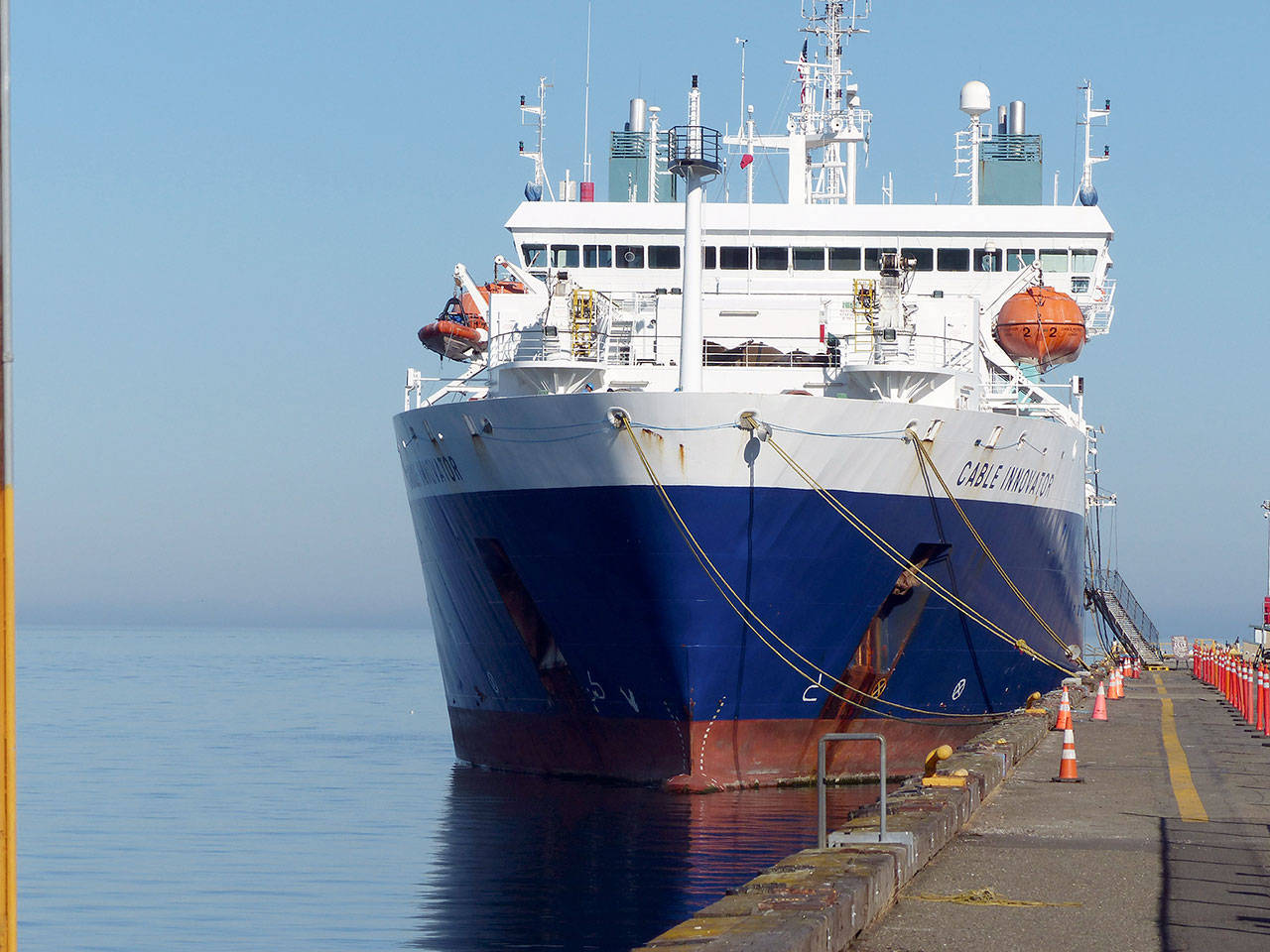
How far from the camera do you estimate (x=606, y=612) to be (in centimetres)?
1831

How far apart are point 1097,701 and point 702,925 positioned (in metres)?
15.6

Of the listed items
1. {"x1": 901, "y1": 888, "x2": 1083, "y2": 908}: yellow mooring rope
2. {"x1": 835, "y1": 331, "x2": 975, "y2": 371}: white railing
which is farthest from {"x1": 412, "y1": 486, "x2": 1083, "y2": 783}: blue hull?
{"x1": 901, "y1": 888, "x2": 1083, "y2": 908}: yellow mooring rope

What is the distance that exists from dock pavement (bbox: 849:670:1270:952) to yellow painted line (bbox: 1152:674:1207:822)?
19 mm

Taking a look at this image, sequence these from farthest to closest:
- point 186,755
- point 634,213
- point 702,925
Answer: point 186,755
point 634,213
point 702,925

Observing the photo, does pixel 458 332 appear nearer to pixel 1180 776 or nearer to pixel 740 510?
pixel 740 510

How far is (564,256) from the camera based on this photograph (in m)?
26.9

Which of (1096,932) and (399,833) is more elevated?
(1096,932)

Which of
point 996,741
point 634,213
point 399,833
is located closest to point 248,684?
point 634,213

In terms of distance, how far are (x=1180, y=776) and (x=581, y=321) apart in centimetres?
967

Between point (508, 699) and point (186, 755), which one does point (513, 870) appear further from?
point (186, 755)

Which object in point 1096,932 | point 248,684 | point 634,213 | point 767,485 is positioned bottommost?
point 248,684

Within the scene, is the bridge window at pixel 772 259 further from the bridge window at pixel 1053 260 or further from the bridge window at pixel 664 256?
the bridge window at pixel 1053 260

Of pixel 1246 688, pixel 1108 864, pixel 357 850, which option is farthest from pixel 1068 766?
pixel 1246 688

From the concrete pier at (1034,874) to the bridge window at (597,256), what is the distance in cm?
1301
